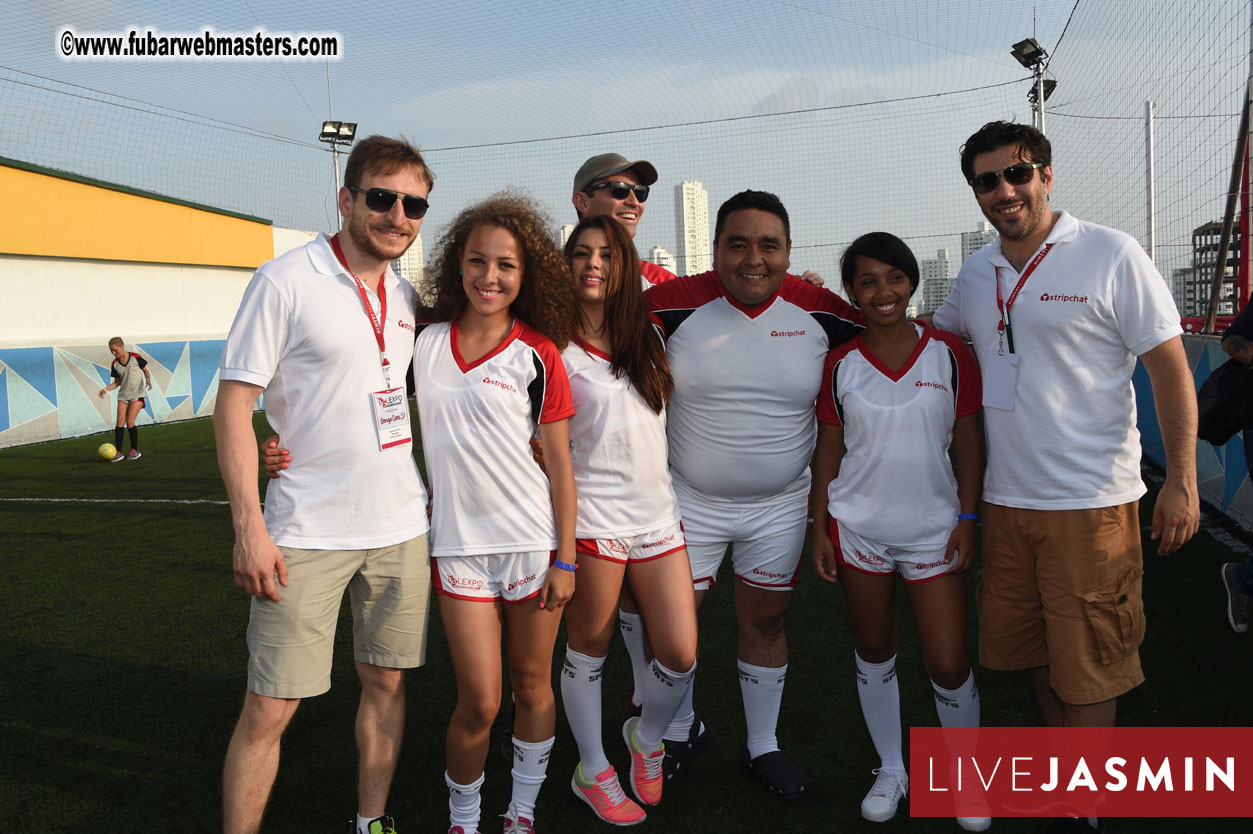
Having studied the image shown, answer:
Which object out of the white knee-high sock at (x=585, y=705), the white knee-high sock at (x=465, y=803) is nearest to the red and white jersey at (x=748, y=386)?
the white knee-high sock at (x=585, y=705)

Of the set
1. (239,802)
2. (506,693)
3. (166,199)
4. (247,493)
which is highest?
(166,199)

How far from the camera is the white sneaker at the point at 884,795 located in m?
2.76

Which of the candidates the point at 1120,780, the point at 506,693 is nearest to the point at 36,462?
the point at 506,693

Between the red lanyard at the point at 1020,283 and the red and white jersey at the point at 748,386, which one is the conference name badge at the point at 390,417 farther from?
the red lanyard at the point at 1020,283

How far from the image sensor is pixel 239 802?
236 centimetres

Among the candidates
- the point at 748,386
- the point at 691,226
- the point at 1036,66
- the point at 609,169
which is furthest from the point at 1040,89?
the point at 748,386

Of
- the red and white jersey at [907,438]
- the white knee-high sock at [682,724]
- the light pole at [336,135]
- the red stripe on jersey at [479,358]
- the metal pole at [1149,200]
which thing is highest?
the light pole at [336,135]

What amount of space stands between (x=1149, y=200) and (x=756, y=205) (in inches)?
384

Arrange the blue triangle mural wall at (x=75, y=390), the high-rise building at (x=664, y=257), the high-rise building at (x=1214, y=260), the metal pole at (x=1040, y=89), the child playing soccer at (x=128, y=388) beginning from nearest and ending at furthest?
1. the high-rise building at (x=1214, y=260)
2. the child playing soccer at (x=128, y=388)
3. the metal pole at (x=1040, y=89)
4. the blue triangle mural wall at (x=75, y=390)
5. the high-rise building at (x=664, y=257)

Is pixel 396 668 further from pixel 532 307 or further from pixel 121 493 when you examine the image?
pixel 121 493

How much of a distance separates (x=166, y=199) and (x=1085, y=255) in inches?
845

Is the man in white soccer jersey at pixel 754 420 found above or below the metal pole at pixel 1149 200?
below

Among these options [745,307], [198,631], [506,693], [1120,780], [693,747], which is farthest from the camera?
[198,631]

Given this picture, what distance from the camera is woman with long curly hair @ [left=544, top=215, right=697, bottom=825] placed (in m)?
2.71
